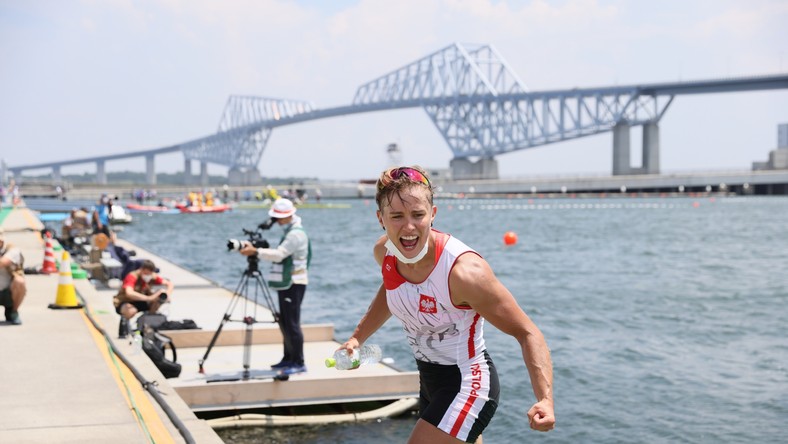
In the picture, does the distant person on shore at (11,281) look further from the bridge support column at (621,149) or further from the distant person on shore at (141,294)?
the bridge support column at (621,149)

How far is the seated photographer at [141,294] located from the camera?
42.3ft

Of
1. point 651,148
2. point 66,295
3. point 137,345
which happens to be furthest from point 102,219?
point 651,148

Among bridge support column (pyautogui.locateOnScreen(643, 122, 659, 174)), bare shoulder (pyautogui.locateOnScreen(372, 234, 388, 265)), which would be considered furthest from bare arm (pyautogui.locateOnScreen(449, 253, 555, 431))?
bridge support column (pyautogui.locateOnScreen(643, 122, 659, 174))

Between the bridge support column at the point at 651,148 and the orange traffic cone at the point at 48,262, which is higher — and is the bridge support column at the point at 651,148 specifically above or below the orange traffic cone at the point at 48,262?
above

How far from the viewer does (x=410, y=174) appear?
14.9 ft

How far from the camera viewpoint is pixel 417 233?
4449 millimetres

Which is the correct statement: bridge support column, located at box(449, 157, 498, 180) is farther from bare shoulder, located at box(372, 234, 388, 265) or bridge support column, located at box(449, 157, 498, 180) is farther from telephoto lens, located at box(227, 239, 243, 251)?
bare shoulder, located at box(372, 234, 388, 265)

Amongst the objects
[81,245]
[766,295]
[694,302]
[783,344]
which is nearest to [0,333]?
[783,344]

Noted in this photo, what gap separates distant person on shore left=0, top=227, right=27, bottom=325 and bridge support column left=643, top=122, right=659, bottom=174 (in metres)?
135

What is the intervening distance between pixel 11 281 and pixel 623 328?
13.6 metres

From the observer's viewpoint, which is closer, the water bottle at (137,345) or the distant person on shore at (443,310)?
the distant person on shore at (443,310)

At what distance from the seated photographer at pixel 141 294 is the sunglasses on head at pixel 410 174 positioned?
351 inches

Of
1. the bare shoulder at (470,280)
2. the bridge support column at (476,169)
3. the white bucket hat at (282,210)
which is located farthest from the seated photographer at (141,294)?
the bridge support column at (476,169)

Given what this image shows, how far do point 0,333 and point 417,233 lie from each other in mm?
8707
